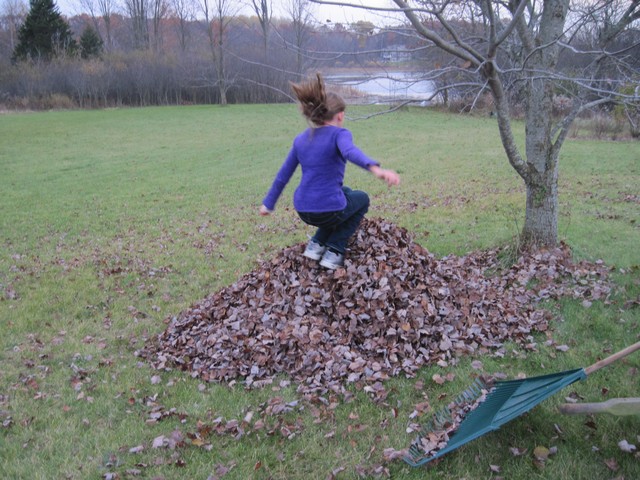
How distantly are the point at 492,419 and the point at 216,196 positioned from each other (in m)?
12.4

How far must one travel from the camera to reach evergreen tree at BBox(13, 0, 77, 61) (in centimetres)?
5253

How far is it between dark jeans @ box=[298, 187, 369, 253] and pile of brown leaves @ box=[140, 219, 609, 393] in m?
0.23

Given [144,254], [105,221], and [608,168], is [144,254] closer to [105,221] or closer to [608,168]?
[105,221]

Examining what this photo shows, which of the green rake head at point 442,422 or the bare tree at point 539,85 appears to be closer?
the green rake head at point 442,422

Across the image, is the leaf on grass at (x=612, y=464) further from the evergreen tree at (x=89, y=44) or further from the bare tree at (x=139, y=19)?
the bare tree at (x=139, y=19)

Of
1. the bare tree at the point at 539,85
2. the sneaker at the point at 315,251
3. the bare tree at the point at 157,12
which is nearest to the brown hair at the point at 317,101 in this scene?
the sneaker at the point at 315,251

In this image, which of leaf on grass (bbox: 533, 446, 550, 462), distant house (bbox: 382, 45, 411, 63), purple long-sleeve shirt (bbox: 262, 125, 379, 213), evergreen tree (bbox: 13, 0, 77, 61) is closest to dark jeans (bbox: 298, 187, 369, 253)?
purple long-sleeve shirt (bbox: 262, 125, 379, 213)

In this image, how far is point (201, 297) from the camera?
7070mm

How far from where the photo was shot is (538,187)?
6633 mm

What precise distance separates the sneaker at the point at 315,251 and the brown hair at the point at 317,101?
1.26 m

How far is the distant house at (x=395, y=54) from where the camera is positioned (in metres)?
5.18

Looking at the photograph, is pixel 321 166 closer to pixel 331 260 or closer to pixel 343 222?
pixel 343 222

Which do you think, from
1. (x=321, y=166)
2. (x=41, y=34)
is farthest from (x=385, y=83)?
(x=41, y=34)

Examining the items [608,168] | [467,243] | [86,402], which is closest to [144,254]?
[86,402]
